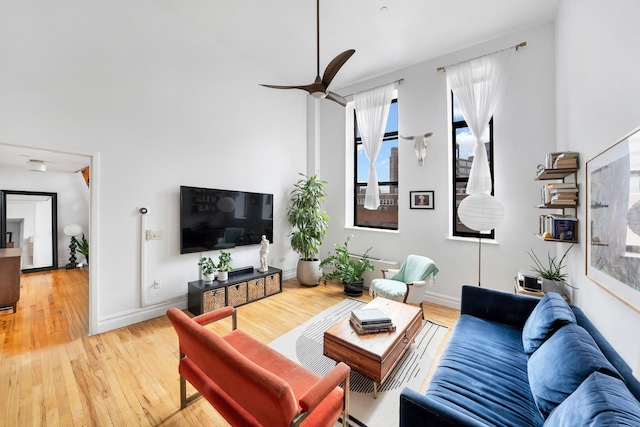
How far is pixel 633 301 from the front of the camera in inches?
50.6

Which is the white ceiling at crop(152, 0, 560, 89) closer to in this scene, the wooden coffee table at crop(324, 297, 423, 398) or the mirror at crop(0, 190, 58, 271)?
the wooden coffee table at crop(324, 297, 423, 398)

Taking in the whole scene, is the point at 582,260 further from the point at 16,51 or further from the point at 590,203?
the point at 16,51

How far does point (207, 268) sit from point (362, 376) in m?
2.40

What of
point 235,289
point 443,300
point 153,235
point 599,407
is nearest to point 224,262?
point 235,289

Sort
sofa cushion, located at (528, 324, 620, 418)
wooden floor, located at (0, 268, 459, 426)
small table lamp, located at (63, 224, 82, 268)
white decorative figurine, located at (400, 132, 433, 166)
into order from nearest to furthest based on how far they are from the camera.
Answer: sofa cushion, located at (528, 324, 620, 418) → wooden floor, located at (0, 268, 459, 426) → white decorative figurine, located at (400, 132, 433, 166) → small table lamp, located at (63, 224, 82, 268)

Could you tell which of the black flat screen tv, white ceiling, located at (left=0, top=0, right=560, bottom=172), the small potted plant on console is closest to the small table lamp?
white ceiling, located at (left=0, top=0, right=560, bottom=172)

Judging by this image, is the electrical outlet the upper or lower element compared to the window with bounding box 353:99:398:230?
lower

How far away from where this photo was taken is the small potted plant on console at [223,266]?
11.7 ft

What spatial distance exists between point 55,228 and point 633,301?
845 centimetres

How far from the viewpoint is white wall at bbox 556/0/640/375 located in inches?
54.2

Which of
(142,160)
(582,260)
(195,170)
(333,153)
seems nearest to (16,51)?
(142,160)

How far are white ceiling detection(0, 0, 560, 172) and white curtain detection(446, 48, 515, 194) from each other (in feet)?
1.17

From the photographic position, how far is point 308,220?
464 centimetres

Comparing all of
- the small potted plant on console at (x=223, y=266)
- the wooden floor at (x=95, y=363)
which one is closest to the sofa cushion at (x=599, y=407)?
the wooden floor at (x=95, y=363)
